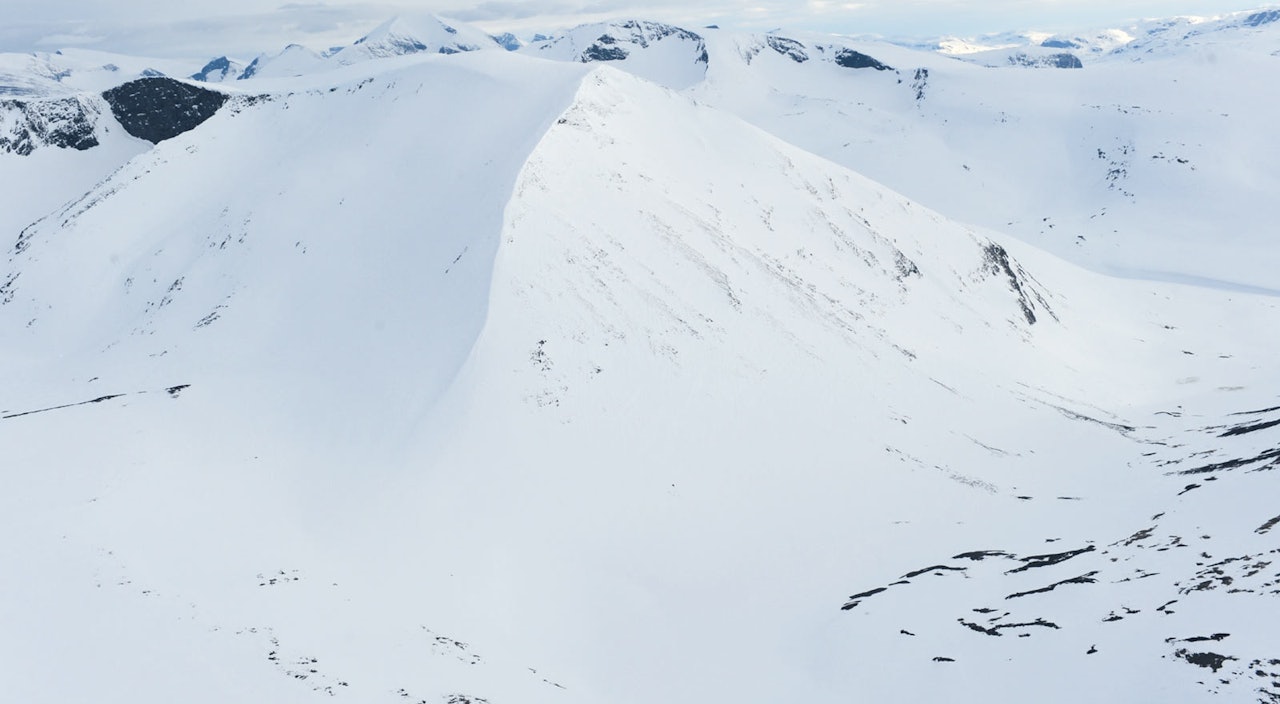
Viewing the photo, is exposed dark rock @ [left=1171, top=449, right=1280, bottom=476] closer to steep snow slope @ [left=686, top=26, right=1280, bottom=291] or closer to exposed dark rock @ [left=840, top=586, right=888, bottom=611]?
exposed dark rock @ [left=840, top=586, right=888, bottom=611]

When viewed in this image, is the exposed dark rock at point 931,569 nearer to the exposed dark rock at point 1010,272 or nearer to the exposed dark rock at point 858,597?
the exposed dark rock at point 858,597

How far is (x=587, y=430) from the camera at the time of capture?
46812mm

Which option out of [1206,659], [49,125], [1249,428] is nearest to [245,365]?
[1206,659]

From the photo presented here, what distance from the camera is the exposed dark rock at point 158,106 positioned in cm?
13400

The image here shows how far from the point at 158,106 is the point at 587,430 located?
451ft

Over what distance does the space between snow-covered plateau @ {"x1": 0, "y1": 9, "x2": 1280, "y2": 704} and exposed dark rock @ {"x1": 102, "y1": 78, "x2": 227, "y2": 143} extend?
1511 inches

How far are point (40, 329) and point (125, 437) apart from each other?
1716 inches

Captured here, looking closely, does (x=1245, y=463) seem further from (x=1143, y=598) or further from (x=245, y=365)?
(x=245, y=365)

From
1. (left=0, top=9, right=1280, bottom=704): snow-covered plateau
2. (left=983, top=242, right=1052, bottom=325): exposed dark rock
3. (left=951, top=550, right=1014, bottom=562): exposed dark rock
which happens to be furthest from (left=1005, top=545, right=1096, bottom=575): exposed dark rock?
(left=983, top=242, right=1052, bottom=325): exposed dark rock

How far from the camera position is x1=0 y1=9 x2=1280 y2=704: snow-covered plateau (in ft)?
93.4

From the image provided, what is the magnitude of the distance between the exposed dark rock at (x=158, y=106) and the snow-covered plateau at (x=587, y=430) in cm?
3838

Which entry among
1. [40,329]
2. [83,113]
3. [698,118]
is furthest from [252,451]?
[83,113]

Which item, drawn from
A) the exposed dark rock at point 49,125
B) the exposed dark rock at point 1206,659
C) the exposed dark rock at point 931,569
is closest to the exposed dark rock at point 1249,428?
the exposed dark rock at point 931,569

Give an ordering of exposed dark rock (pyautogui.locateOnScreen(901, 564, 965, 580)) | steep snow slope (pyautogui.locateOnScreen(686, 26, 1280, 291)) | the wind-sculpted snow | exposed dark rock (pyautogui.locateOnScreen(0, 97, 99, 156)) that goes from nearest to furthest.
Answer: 1. the wind-sculpted snow
2. exposed dark rock (pyautogui.locateOnScreen(901, 564, 965, 580))
3. steep snow slope (pyautogui.locateOnScreen(686, 26, 1280, 291))
4. exposed dark rock (pyautogui.locateOnScreen(0, 97, 99, 156))
